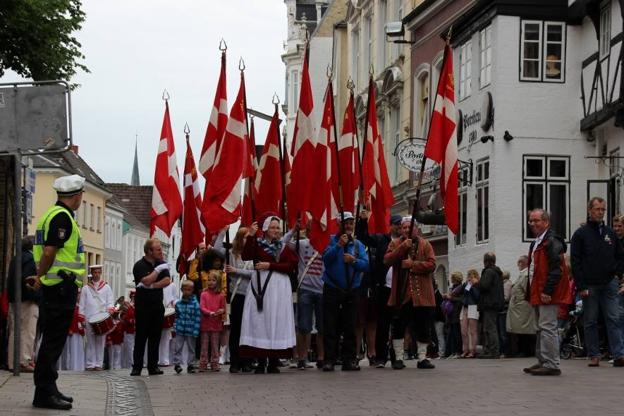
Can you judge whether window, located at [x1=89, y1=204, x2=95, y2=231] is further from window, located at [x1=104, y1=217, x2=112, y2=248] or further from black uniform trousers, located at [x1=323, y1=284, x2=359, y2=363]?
black uniform trousers, located at [x1=323, y1=284, x2=359, y2=363]

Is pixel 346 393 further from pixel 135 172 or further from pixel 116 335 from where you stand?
pixel 135 172

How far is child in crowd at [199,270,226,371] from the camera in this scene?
19.1 meters

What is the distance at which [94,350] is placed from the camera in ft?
73.9

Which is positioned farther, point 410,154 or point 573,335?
point 410,154

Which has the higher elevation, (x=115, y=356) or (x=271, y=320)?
(x=271, y=320)

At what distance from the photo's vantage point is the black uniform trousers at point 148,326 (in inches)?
705

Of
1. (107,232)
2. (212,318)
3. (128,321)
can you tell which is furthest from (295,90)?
(212,318)

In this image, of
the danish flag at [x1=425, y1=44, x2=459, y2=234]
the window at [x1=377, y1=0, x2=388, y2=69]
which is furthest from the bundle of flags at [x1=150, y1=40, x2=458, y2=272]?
the window at [x1=377, y1=0, x2=388, y2=69]

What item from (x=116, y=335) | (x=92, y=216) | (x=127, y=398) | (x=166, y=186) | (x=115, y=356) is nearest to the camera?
(x=127, y=398)

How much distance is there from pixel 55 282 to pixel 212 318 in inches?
290

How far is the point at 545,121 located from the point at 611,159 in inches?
120

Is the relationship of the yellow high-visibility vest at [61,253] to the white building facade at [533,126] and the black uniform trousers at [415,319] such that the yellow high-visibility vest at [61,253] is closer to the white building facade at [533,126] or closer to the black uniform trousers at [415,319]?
the black uniform trousers at [415,319]

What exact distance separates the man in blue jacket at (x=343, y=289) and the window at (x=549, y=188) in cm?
1643

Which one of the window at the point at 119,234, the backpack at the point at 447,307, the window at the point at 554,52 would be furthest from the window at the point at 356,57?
the window at the point at 119,234
